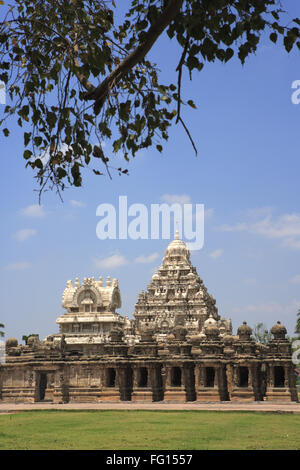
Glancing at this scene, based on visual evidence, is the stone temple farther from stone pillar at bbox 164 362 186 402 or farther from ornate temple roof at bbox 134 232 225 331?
ornate temple roof at bbox 134 232 225 331

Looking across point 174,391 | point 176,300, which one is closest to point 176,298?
point 176,300

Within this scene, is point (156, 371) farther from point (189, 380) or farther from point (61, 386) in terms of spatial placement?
point (61, 386)

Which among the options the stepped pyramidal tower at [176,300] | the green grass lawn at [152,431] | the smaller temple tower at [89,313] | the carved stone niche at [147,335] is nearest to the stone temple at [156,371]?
the carved stone niche at [147,335]

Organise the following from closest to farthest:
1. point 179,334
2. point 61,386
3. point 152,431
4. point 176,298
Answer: point 152,431 < point 61,386 < point 179,334 < point 176,298

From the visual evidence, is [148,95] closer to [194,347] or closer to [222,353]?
[222,353]

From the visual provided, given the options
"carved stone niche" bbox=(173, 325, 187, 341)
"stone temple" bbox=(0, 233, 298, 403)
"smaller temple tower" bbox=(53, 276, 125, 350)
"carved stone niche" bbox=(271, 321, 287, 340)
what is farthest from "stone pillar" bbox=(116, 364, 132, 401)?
"smaller temple tower" bbox=(53, 276, 125, 350)

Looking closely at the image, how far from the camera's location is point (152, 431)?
1975 cm

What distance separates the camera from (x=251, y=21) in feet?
28.2

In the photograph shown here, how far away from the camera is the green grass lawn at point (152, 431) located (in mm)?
16625

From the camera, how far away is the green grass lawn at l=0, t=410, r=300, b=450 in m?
16.6

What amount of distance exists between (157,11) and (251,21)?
158cm

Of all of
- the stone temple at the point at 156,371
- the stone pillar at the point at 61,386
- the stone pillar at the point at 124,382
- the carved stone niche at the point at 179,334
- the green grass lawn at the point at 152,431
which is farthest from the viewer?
the carved stone niche at the point at 179,334

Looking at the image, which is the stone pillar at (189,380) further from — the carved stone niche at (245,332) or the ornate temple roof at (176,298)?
the ornate temple roof at (176,298)

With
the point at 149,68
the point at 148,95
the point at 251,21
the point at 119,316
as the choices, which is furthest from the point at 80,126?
the point at 119,316
